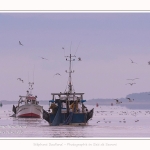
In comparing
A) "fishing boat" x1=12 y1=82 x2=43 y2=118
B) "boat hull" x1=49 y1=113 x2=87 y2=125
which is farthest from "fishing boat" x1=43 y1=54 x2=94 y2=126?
"fishing boat" x1=12 y1=82 x2=43 y2=118

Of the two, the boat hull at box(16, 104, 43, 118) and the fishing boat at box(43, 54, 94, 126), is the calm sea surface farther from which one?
the boat hull at box(16, 104, 43, 118)

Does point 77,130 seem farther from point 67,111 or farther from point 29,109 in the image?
point 29,109

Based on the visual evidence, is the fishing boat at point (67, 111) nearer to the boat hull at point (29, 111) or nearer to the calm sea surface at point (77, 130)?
the calm sea surface at point (77, 130)

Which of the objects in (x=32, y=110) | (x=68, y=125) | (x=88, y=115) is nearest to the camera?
(x=68, y=125)

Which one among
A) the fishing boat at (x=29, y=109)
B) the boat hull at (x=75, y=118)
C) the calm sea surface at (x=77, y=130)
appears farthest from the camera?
the fishing boat at (x=29, y=109)

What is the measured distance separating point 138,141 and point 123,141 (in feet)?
1.91

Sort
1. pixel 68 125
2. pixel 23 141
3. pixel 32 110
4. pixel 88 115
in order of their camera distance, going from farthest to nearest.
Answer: pixel 32 110
pixel 88 115
pixel 68 125
pixel 23 141

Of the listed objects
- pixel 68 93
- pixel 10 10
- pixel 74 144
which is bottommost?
pixel 74 144

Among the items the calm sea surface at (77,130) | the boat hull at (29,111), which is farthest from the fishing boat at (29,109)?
the calm sea surface at (77,130)

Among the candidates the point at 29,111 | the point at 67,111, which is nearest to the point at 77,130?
the point at 67,111

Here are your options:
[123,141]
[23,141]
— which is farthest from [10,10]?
[123,141]

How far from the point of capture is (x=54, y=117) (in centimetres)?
4006

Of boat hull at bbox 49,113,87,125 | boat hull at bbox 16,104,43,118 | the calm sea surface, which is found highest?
boat hull at bbox 16,104,43,118

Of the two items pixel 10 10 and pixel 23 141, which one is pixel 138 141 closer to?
pixel 23 141
